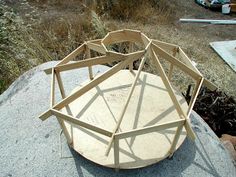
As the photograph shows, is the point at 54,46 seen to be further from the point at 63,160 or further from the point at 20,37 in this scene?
the point at 63,160

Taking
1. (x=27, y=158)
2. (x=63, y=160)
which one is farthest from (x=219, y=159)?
(x=27, y=158)

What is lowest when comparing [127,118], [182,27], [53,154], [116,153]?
[182,27]

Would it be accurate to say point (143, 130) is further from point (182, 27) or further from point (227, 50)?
point (182, 27)

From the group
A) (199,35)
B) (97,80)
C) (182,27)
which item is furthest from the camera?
(182,27)

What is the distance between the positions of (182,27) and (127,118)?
4.09 m

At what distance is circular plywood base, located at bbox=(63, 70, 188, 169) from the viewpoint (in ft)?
5.16

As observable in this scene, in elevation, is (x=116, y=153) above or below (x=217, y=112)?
above

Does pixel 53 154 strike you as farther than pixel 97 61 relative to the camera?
Yes

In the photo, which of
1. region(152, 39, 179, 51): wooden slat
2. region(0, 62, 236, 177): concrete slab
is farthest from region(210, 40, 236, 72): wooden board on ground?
region(152, 39, 179, 51): wooden slat

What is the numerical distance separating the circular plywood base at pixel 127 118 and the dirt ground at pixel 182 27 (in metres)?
1.77

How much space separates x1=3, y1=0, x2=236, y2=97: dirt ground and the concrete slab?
66.8 inches

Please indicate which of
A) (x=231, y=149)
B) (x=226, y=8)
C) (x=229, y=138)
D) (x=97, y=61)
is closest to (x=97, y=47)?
(x=97, y=61)

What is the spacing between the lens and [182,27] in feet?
18.0

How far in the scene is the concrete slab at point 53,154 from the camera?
1663mm
